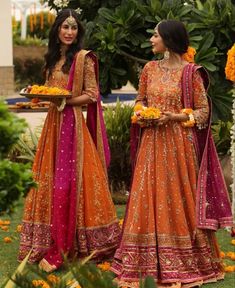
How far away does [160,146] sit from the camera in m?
6.01

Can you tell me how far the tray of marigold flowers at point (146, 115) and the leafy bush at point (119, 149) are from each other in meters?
3.52

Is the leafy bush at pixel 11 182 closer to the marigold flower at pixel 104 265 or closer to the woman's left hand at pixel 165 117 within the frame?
the woman's left hand at pixel 165 117

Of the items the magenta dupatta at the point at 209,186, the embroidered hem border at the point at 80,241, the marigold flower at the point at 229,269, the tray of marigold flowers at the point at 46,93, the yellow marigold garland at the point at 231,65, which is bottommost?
the marigold flower at the point at 229,269

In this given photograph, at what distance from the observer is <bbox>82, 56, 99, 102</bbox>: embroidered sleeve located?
6.51 m

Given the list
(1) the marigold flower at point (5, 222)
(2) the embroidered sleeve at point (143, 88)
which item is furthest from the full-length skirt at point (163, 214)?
(1) the marigold flower at point (5, 222)

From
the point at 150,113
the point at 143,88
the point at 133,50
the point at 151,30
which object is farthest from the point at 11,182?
the point at 133,50

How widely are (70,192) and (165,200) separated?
2.76 ft

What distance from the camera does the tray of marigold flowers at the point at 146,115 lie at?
5.80 m

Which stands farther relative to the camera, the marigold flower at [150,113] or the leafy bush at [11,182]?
the marigold flower at [150,113]

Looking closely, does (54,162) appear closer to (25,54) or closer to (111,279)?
(111,279)

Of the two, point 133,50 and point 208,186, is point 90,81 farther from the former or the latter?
point 133,50

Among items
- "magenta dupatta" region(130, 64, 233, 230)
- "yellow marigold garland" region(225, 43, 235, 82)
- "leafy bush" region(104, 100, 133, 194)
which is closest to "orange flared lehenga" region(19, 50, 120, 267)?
"magenta dupatta" region(130, 64, 233, 230)

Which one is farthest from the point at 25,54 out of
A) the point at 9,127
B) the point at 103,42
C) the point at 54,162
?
the point at 9,127

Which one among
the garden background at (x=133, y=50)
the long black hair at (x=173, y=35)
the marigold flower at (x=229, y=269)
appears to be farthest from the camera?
the garden background at (x=133, y=50)
